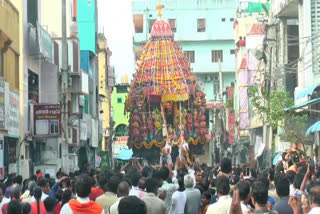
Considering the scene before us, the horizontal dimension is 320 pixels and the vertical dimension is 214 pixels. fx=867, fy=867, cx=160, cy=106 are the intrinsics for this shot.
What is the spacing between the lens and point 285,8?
39.9 meters

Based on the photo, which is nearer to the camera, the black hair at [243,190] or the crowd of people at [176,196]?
the crowd of people at [176,196]

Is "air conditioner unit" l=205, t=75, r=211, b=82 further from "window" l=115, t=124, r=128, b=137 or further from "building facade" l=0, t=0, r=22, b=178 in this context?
"building facade" l=0, t=0, r=22, b=178

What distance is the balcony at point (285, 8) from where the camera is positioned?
38456 mm

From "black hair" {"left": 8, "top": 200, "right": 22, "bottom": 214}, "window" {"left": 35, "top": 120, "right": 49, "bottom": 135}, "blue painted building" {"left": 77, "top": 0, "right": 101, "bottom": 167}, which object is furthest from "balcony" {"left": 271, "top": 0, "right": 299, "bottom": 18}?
"black hair" {"left": 8, "top": 200, "right": 22, "bottom": 214}

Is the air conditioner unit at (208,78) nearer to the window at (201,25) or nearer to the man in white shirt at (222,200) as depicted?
the window at (201,25)

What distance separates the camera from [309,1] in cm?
3422

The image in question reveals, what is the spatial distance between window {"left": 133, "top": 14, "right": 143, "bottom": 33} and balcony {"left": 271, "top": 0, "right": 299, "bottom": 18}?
44320mm

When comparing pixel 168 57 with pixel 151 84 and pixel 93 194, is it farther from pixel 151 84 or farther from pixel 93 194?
pixel 93 194

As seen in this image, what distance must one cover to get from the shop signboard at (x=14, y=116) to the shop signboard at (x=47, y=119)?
276cm

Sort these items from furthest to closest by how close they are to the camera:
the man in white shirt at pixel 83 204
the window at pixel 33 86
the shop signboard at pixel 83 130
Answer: the shop signboard at pixel 83 130
the window at pixel 33 86
the man in white shirt at pixel 83 204

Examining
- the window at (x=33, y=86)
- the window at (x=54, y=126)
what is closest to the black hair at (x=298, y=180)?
the window at (x=54, y=126)

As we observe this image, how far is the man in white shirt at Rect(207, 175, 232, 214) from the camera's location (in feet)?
32.0

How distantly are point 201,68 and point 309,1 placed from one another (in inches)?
2069

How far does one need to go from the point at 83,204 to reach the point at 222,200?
1650 millimetres
